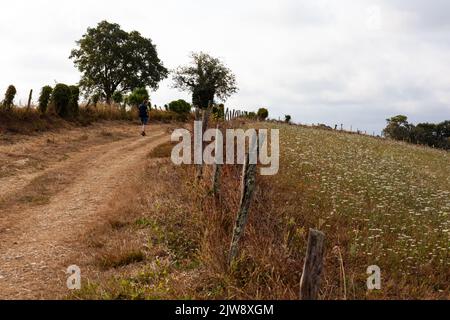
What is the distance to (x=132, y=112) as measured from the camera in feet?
135

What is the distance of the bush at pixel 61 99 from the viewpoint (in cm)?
2906

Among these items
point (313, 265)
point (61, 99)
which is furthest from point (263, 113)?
point (313, 265)

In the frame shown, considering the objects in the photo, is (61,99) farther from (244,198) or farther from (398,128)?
(398,128)

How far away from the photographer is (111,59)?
63.3 meters

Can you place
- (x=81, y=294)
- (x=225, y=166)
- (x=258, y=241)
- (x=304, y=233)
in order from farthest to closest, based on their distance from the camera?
(x=225, y=166)
(x=304, y=233)
(x=258, y=241)
(x=81, y=294)

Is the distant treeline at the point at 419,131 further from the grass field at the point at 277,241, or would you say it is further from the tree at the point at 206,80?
the grass field at the point at 277,241

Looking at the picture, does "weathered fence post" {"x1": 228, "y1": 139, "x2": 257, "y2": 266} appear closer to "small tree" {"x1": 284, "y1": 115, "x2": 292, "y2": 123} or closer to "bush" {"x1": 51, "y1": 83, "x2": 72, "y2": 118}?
"bush" {"x1": 51, "y1": 83, "x2": 72, "y2": 118}

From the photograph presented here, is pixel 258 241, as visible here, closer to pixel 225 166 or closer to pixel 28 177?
pixel 225 166

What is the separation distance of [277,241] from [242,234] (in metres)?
0.96

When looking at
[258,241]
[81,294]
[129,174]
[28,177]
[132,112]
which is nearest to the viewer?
[81,294]

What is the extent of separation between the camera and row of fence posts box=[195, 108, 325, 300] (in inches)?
209
